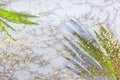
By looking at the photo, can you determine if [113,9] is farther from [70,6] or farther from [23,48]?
[23,48]

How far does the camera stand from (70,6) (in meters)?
1.23

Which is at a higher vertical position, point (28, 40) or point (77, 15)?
point (77, 15)

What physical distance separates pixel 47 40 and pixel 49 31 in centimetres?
5

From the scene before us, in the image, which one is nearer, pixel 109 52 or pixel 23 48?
pixel 109 52

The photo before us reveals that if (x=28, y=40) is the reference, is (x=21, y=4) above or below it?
above

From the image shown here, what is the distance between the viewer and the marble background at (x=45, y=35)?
1.23m

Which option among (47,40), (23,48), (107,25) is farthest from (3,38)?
(107,25)

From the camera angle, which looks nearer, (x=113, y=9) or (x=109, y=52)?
(x=109, y=52)

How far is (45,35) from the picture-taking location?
49.3 inches

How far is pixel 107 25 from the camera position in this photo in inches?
48.6

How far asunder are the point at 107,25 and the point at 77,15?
15 cm

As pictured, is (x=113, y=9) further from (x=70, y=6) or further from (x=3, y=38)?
(x=3, y=38)

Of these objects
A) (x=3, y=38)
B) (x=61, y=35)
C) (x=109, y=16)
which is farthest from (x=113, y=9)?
(x=3, y=38)

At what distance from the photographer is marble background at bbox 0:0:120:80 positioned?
4.04 ft
